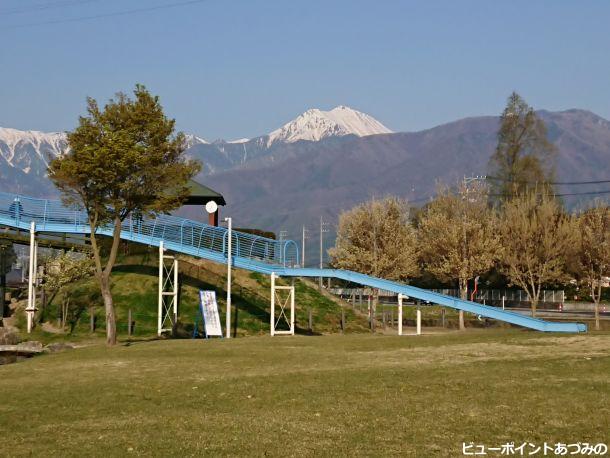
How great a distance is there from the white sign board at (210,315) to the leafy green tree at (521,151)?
61589mm

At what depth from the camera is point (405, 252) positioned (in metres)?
73.8

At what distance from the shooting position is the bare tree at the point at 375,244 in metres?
72.8

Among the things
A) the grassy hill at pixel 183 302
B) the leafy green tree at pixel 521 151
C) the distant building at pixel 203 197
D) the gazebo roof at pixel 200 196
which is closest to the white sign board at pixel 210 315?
the grassy hill at pixel 183 302

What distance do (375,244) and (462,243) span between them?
8.51 metres

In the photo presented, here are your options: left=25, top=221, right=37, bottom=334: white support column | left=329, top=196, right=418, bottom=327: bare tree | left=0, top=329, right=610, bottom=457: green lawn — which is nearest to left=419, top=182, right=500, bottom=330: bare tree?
left=329, top=196, right=418, bottom=327: bare tree

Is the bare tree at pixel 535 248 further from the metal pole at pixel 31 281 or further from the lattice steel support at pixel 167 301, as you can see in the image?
the metal pole at pixel 31 281

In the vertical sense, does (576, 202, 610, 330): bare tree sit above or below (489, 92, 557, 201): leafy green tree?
below

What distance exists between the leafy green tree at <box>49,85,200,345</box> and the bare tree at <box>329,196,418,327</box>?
106 feet

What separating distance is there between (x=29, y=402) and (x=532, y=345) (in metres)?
18.9

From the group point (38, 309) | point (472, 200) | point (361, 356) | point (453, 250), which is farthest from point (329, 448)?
point (472, 200)

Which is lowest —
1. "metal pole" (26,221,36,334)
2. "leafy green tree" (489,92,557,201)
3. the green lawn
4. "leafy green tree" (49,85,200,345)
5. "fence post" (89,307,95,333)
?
the green lawn

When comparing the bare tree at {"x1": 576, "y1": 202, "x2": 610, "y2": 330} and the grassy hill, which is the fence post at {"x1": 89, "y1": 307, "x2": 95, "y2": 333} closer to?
the grassy hill

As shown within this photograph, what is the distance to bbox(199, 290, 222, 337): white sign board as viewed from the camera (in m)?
49.1

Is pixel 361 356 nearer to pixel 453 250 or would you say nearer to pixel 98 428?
pixel 98 428
